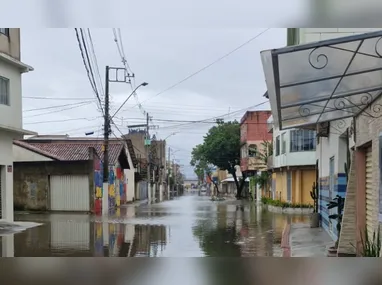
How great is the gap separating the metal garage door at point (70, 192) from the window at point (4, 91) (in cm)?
827

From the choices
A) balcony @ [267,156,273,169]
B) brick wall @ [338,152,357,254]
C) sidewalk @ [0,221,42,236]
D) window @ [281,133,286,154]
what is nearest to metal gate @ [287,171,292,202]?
window @ [281,133,286,154]

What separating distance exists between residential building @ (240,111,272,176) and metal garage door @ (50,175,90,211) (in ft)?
56.3

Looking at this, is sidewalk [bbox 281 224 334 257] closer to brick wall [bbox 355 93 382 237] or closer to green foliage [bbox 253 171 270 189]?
brick wall [bbox 355 93 382 237]

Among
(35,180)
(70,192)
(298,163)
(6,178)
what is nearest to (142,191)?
(298,163)

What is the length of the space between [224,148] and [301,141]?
2134 centimetres

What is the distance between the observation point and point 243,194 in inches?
2061

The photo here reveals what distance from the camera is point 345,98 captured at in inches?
328

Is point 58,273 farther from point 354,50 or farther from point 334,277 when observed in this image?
point 354,50

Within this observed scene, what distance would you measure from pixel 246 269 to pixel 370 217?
2335mm

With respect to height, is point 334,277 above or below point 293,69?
below

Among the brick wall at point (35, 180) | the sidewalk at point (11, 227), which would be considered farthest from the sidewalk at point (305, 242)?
the brick wall at point (35, 180)

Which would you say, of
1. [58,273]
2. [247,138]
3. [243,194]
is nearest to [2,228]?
[58,273]

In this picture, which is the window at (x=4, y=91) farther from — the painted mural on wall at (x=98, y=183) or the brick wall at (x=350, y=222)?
the brick wall at (x=350, y=222)

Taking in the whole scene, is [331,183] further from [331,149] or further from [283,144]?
[283,144]
